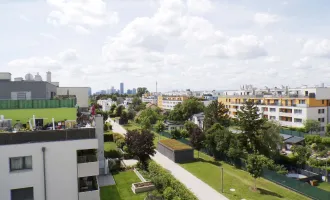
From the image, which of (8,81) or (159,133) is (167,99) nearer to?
(159,133)

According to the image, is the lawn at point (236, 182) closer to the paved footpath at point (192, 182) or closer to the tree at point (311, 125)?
the paved footpath at point (192, 182)

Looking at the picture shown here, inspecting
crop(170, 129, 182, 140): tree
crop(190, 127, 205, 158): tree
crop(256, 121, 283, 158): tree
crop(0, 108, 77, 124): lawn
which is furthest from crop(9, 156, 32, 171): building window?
crop(170, 129, 182, 140): tree

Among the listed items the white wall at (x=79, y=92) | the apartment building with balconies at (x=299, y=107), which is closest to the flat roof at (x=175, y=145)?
the white wall at (x=79, y=92)

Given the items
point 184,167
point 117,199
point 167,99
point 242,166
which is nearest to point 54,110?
point 117,199

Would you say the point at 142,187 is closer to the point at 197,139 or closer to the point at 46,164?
the point at 46,164

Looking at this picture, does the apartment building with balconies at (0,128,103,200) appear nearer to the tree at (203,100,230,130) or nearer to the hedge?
the hedge
